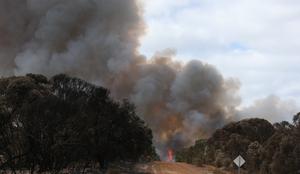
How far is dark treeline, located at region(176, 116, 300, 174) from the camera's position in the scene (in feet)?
173

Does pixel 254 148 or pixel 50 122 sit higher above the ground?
pixel 254 148

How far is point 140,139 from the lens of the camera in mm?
60969

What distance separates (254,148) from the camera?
70375mm

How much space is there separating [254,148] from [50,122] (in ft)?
106

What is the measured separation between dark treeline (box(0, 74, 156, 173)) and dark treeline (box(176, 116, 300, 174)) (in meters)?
16.3

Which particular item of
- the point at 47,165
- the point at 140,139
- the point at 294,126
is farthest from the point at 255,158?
the point at 47,165

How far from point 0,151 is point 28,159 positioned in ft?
7.65

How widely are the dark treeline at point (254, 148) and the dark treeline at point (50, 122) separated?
16314 millimetres

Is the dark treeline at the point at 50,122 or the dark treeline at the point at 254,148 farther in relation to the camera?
the dark treeline at the point at 254,148

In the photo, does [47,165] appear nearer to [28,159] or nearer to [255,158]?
[28,159]

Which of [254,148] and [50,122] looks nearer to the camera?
[50,122]

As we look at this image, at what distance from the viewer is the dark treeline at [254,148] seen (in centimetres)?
5288

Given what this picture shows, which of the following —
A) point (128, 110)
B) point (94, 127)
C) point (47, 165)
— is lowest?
point (47, 165)

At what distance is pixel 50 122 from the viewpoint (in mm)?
45938
